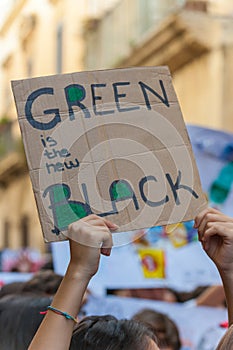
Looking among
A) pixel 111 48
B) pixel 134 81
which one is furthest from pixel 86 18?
pixel 134 81

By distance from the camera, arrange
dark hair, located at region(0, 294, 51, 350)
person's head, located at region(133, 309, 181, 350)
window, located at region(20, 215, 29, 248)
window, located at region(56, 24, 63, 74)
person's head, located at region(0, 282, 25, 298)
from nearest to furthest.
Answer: dark hair, located at region(0, 294, 51, 350), person's head, located at region(0, 282, 25, 298), person's head, located at region(133, 309, 181, 350), window, located at region(56, 24, 63, 74), window, located at region(20, 215, 29, 248)

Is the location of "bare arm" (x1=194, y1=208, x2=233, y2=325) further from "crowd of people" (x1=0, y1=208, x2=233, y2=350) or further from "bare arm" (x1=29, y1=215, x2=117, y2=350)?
"bare arm" (x1=29, y1=215, x2=117, y2=350)

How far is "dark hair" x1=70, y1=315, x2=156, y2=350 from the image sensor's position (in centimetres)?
269

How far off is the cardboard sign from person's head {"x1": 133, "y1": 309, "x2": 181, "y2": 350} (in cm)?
202

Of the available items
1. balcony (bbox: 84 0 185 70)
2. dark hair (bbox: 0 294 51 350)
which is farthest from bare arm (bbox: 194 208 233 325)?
balcony (bbox: 84 0 185 70)

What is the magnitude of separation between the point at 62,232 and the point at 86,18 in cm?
1629

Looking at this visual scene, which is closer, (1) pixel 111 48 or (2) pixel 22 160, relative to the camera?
(1) pixel 111 48

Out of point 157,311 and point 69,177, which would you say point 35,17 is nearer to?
point 157,311

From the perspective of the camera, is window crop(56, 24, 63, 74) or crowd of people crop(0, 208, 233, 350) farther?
window crop(56, 24, 63, 74)

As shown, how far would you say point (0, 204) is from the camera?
Answer: 2750cm

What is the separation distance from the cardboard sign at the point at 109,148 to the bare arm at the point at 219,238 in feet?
0.22

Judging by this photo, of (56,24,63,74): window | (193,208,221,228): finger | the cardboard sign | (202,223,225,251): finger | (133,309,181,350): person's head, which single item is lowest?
A: (133,309,181,350): person's head

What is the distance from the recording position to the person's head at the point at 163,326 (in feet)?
15.9

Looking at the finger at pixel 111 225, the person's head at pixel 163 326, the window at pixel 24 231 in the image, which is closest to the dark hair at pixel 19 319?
the finger at pixel 111 225
